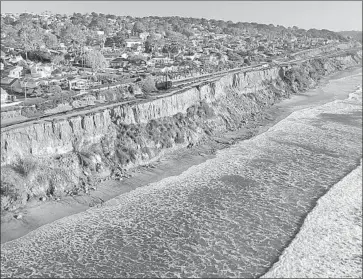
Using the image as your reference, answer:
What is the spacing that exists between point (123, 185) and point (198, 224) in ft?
16.6

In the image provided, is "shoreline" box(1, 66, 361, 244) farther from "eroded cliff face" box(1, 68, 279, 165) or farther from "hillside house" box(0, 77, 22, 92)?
"hillside house" box(0, 77, 22, 92)

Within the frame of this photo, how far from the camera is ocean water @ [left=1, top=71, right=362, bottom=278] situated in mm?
14430

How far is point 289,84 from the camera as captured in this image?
1880 inches

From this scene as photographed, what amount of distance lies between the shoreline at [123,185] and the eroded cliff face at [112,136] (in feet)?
2.29

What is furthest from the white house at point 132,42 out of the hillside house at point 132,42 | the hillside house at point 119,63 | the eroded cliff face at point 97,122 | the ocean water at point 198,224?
the ocean water at point 198,224

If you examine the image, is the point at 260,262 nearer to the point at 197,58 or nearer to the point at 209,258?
the point at 209,258

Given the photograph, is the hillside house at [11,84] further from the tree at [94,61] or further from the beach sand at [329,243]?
the beach sand at [329,243]

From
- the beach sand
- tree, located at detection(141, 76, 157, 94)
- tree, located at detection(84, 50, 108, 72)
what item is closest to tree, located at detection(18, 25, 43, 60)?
tree, located at detection(84, 50, 108, 72)

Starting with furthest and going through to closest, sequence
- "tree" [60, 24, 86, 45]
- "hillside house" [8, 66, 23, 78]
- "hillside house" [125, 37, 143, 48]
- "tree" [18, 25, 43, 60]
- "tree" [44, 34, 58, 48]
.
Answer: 1. "hillside house" [125, 37, 143, 48]
2. "tree" [60, 24, 86, 45]
3. "tree" [44, 34, 58, 48]
4. "tree" [18, 25, 43, 60]
5. "hillside house" [8, 66, 23, 78]

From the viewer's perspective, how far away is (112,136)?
917 inches

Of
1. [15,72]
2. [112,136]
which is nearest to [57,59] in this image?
[15,72]

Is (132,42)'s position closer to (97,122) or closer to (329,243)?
(97,122)

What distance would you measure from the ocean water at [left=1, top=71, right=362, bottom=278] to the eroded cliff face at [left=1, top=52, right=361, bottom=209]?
2.67 m

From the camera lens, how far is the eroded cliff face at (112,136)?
1891 cm
